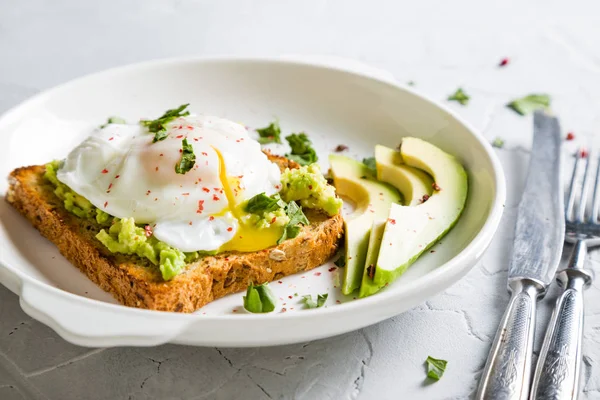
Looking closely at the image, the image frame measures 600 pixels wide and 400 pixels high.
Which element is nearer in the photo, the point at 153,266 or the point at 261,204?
the point at 153,266

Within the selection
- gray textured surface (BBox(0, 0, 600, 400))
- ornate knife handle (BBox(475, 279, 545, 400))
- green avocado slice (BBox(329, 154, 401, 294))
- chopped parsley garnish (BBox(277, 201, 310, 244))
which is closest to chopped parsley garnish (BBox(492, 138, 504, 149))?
gray textured surface (BBox(0, 0, 600, 400))

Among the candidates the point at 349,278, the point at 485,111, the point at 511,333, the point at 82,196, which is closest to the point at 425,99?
the point at 485,111

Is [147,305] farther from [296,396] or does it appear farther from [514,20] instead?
[514,20]

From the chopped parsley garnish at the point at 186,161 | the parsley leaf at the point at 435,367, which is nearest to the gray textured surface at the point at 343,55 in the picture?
the parsley leaf at the point at 435,367

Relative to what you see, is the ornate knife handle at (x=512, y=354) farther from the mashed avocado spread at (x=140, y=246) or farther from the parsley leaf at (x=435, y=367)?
the mashed avocado spread at (x=140, y=246)

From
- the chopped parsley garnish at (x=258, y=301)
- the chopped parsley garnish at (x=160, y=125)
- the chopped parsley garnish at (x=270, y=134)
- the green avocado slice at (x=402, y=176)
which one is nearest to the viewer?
the chopped parsley garnish at (x=258, y=301)

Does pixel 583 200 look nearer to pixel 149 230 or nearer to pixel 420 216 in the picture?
pixel 420 216

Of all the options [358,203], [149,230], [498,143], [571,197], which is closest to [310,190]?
[358,203]
